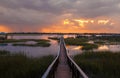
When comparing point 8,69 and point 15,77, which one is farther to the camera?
point 8,69

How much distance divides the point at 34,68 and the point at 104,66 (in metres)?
4.66

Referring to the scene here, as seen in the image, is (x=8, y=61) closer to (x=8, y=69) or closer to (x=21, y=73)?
(x=8, y=69)

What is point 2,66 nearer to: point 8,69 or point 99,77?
point 8,69

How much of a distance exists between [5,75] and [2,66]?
2.40 metres

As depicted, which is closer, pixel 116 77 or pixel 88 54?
pixel 116 77

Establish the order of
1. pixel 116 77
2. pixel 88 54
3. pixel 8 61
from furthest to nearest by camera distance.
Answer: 1. pixel 88 54
2. pixel 8 61
3. pixel 116 77

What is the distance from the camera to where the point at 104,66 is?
52.1ft

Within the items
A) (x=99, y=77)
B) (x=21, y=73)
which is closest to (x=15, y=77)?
(x=21, y=73)

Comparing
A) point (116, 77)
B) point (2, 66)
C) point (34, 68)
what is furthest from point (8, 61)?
point (116, 77)

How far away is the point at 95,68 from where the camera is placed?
15.4 meters

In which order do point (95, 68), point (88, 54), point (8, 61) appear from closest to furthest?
point (95, 68)
point (8, 61)
point (88, 54)

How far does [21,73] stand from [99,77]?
13.8ft

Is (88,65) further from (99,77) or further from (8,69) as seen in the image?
(8,69)

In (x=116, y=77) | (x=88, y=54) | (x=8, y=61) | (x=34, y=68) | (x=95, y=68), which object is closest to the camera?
(x=116, y=77)
